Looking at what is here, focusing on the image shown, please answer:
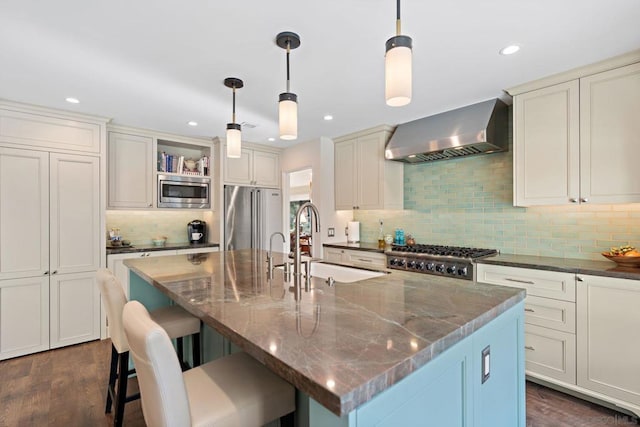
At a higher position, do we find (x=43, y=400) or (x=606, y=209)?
(x=606, y=209)

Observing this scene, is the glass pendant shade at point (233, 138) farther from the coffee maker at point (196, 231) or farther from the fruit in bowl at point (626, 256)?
the fruit in bowl at point (626, 256)

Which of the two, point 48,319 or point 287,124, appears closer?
point 287,124

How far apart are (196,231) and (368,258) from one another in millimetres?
2469

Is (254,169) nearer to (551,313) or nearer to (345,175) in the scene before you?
(345,175)

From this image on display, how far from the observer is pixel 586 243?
261cm

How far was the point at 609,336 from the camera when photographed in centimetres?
207

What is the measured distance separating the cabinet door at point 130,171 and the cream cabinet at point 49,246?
0.36 m

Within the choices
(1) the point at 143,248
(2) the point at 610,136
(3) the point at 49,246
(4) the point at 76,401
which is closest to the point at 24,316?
(3) the point at 49,246

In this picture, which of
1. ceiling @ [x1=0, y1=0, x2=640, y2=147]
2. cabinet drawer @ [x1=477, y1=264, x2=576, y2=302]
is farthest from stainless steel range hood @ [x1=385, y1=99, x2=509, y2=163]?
cabinet drawer @ [x1=477, y1=264, x2=576, y2=302]

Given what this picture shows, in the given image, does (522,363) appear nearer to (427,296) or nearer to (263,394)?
(427,296)

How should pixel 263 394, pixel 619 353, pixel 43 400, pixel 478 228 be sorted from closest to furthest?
pixel 263 394
pixel 619 353
pixel 43 400
pixel 478 228

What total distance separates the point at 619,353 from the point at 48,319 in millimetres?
4807

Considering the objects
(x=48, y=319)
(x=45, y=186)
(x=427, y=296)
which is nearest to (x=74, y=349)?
(x=48, y=319)

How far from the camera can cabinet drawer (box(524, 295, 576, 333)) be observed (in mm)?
2223
